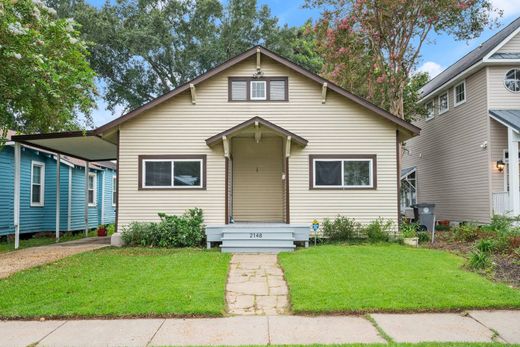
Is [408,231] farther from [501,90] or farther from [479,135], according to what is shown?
[501,90]

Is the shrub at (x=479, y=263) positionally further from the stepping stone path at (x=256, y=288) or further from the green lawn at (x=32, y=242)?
the green lawn at (x=32, y=242)

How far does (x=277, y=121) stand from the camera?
13.0 metres

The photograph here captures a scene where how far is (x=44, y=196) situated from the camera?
56.2ft

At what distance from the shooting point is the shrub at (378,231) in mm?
12141

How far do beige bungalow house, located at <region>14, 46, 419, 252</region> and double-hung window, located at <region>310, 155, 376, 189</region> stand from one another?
30 mm

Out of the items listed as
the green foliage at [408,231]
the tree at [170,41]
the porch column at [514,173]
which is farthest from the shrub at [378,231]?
the tree at [170,41]

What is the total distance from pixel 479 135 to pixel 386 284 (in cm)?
1080

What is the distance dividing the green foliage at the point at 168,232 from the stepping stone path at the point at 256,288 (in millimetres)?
2447

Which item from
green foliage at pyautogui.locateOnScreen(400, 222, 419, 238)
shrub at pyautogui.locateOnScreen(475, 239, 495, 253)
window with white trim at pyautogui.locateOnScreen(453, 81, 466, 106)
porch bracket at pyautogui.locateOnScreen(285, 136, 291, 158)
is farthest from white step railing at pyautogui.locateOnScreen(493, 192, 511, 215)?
porch bracket at pyautogui.locateOnScreen(285, 136, 291, 158)

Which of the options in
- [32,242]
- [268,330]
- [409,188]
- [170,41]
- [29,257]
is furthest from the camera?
[170,41]

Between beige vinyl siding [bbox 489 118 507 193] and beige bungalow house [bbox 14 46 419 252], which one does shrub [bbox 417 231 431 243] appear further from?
beige vinyl siding [bbox 489 118 507 193]

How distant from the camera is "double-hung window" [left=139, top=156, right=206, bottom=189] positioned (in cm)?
1269

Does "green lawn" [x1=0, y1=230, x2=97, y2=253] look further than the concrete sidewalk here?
Yes

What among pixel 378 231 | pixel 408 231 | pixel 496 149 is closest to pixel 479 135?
pixel 496 149
